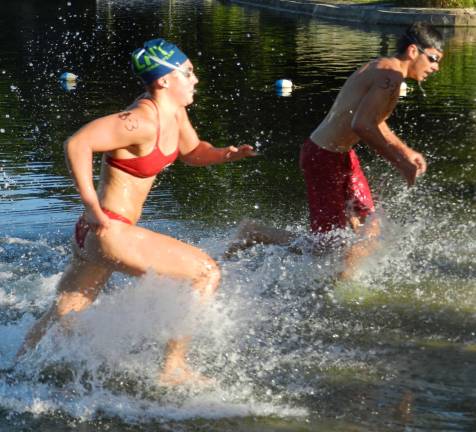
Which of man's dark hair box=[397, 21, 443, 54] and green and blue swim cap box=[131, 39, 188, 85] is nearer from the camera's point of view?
green and blue swim cap box=[131, 39, 188, 85]

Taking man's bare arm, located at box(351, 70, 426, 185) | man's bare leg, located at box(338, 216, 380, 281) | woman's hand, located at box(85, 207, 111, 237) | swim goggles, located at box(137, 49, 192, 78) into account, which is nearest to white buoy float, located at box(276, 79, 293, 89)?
man's bare leg, located at box(338, 216, 380, 281)

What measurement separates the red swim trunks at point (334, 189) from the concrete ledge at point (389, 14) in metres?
20.5

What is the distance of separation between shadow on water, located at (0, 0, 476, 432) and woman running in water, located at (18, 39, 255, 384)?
0.12 m

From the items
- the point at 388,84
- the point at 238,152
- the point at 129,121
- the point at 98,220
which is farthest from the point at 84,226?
the point at 388,84

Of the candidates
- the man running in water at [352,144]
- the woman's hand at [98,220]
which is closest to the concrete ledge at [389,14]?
the man running in water at [352,144]

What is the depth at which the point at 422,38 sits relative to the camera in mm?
6602

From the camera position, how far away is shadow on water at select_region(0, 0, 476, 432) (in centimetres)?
531

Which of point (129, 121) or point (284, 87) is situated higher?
point (129, 121)

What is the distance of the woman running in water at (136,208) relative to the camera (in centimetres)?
518

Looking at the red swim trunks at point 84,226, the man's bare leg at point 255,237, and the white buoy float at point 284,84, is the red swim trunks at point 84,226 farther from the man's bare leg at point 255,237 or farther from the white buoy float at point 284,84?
the white buoy float at point 284,84

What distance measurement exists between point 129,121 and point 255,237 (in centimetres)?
195

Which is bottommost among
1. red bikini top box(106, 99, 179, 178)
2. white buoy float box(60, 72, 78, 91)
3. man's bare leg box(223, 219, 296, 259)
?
white buoy float box(60, 72, 78, 91)

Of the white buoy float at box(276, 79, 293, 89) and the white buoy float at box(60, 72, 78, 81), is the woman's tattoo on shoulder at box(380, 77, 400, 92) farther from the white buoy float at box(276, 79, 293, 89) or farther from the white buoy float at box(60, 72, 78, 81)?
the white buoy float at box(60, 72, 78, 81)

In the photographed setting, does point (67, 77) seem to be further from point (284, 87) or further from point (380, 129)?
point (380, 129)
